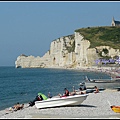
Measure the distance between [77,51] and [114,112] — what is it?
349ft

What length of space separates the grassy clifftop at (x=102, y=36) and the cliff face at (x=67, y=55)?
138 inches

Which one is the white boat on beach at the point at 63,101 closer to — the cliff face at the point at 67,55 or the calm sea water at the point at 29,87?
the calm sea water at the point at 29,87

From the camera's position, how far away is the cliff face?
115 metres

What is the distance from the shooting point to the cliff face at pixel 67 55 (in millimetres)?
114812

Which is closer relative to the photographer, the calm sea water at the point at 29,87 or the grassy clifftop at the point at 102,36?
the calm sea water at the point at 29,87

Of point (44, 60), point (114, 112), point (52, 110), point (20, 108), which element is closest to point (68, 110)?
point (52, 110)

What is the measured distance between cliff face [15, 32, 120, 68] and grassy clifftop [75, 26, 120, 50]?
3.51 meters

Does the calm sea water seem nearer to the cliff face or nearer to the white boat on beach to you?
the white boat on beach

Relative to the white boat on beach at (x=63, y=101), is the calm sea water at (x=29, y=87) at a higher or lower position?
lower

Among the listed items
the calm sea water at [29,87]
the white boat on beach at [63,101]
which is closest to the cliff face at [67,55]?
the calm sea water at [29,87]

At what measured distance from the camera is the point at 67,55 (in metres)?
138

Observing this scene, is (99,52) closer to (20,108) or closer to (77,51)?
(77,51)

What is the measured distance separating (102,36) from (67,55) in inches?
694

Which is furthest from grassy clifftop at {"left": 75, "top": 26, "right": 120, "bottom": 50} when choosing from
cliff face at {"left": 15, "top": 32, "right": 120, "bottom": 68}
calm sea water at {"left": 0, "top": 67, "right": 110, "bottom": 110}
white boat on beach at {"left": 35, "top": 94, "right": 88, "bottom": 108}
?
white boat on beach at {"left": 35, "top": 94, "right": 88, "bottom": 108}
